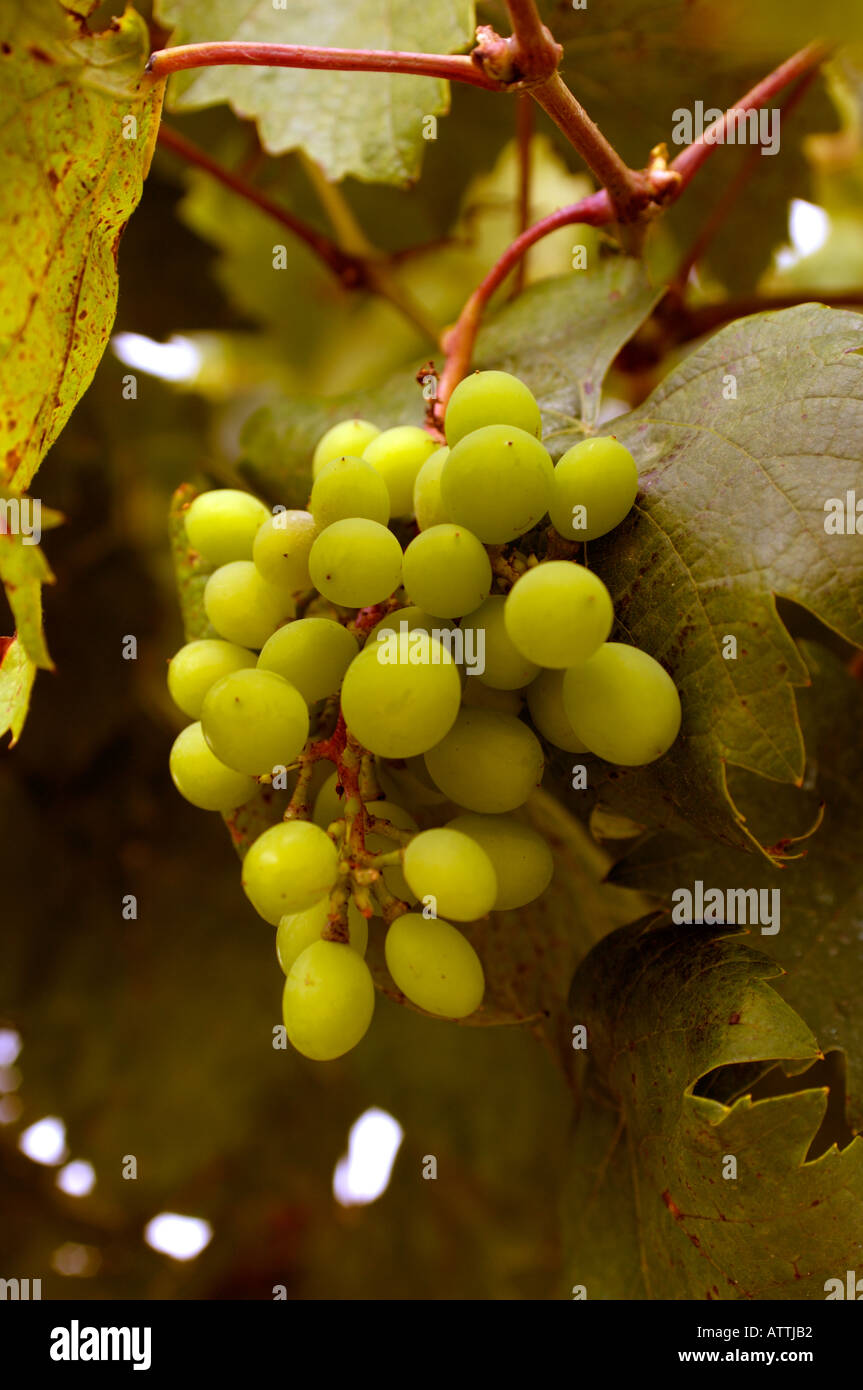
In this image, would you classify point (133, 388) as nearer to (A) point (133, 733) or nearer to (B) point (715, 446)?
(A) point (133, 733)

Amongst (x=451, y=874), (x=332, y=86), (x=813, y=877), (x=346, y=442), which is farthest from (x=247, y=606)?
(x=332, y=86)

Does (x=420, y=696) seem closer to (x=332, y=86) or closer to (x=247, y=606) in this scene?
(x=247, y=606)

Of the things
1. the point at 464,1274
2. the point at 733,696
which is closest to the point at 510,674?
the point at 733,696

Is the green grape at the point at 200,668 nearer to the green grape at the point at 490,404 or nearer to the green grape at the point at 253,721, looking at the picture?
the green grape at the point at 253,721

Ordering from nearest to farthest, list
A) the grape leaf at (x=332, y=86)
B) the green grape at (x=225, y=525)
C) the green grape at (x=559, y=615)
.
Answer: the green grape at (x=559, y=615), the green grape at (x=225, y=525), the grape leaf at (x=332, y=86)

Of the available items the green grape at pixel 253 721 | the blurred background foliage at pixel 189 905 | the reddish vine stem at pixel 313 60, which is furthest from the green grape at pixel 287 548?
the blurred background foliage at pixel 189 905

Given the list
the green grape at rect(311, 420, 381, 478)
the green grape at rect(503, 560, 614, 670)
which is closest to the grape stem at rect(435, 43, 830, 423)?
the green grape at rect(311, 420, 381, 478)
